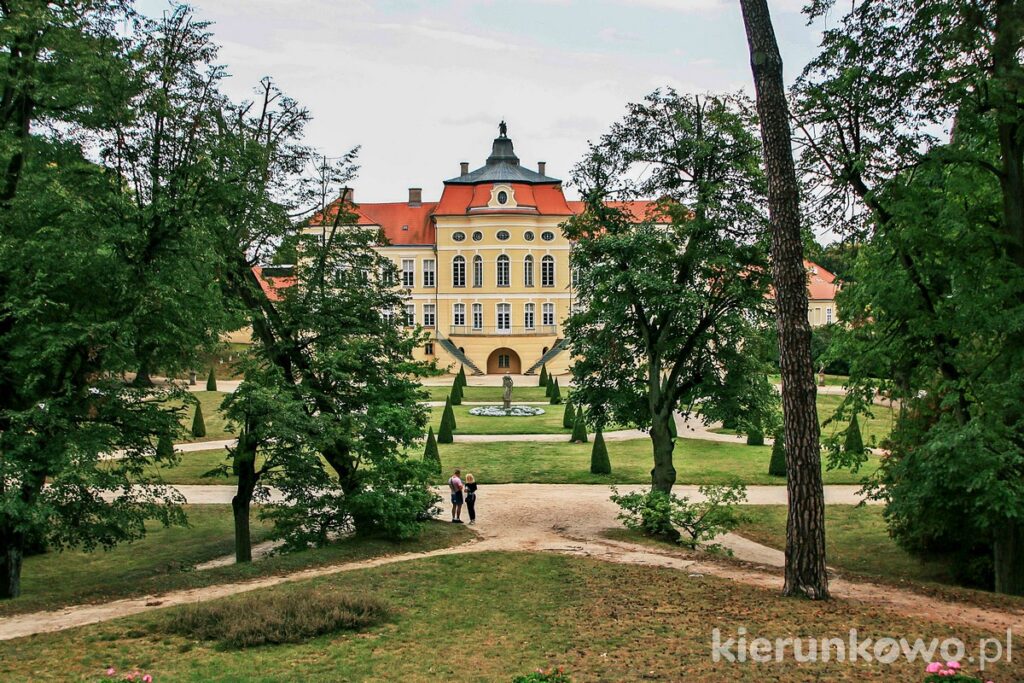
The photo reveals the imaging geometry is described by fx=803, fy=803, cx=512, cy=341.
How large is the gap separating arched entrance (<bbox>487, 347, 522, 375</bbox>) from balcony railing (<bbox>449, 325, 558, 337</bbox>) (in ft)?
3.40

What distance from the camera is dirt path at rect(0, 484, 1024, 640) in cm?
837

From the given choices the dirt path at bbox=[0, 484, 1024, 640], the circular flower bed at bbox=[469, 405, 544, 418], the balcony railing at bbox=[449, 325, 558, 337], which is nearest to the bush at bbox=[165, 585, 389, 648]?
the dirt path at bbox=[0, 484, 1024, 640]

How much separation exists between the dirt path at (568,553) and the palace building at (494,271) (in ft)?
96.1

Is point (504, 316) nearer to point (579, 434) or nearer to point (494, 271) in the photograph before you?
point (494, 271)

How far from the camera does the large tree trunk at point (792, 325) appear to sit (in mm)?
8289

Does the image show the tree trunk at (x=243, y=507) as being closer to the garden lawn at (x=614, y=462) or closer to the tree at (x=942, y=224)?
the garden lawn at (x=614, y=462)

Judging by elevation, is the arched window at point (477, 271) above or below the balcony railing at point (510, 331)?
above

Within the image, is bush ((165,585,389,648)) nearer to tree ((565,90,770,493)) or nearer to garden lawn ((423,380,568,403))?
tree ((565,90,770,493))

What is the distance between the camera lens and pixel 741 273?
44.4 ft

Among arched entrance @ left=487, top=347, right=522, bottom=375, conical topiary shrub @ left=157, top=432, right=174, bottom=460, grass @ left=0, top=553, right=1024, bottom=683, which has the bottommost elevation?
grass @ left=0, top=553, right=1024, bottom=683

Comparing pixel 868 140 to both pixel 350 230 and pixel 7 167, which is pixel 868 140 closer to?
pixel 350 230

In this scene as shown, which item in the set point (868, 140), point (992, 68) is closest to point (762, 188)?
point (868, 140)

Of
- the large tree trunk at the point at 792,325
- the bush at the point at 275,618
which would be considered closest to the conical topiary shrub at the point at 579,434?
the large tree trunk at the point at 792,325

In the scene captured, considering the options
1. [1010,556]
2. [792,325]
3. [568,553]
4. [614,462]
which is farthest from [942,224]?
[614,462]
